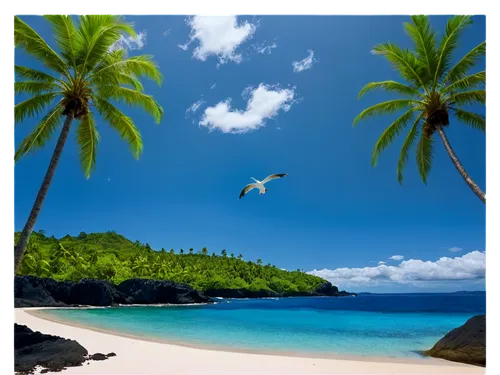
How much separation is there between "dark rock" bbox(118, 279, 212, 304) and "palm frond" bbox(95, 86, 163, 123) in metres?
26.6

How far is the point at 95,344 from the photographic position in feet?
27.3

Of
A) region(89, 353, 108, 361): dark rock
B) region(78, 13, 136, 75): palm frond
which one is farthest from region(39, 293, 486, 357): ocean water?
region(78, 13, 136, 75): palm frond

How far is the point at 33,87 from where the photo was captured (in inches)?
266

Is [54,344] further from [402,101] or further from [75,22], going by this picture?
[402,101]

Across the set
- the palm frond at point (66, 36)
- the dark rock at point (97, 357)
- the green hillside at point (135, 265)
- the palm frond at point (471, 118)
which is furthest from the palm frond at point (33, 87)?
the green hillside at point (135, 265)

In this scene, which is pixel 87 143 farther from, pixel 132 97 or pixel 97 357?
pixel 97 357

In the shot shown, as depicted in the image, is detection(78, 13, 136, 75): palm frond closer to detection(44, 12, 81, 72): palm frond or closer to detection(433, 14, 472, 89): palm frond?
detection(44, 12, 81, 72): palm frond

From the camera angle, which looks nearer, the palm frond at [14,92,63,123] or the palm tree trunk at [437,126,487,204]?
the palm tree trunk at [437,126,487,204]

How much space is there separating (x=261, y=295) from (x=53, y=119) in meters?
50.7

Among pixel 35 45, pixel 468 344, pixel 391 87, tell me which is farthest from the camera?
pixel 391 87

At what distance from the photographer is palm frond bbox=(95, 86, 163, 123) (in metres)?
6.82

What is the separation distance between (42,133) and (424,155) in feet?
23.7

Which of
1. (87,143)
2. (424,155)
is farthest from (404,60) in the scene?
(87,143)
